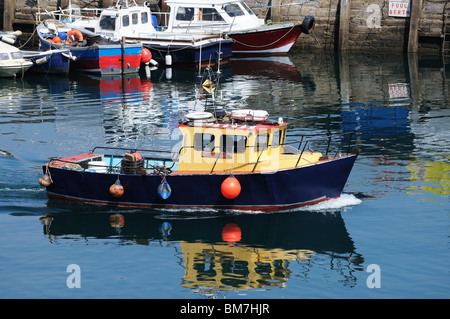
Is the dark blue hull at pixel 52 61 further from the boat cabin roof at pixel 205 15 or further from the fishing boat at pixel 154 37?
the boat cabin roof at pixel 205 15

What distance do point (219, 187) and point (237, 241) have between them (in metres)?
1.70

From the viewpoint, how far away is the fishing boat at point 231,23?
43.1 metres

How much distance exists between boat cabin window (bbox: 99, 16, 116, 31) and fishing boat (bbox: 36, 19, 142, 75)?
52.9 inches

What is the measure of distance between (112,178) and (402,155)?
9.95 metres

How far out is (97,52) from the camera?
128 ft

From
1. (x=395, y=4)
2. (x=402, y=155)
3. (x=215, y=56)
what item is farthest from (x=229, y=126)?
(x=395, y=4)

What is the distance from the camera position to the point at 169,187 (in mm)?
19344

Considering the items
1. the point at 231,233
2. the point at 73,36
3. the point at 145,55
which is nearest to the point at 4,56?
the point at 73,36

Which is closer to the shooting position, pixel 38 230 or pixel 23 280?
pixel 23 280

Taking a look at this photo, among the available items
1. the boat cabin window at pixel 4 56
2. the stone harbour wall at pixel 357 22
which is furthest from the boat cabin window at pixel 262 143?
the stone harbour wall at pixel 357 22

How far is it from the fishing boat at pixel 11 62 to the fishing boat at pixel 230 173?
19.7 m

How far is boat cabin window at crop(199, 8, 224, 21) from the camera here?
142 feet
